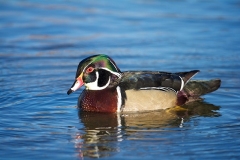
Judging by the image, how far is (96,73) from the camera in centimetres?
1070

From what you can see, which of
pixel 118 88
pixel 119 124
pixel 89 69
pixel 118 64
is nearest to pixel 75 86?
pixel 89 69

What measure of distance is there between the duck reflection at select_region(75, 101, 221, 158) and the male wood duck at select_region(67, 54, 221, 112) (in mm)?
135

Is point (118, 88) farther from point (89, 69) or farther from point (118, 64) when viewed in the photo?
point (118, 64)

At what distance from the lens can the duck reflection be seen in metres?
8.78

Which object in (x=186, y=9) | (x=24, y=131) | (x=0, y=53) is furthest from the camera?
(x=186, y=9)

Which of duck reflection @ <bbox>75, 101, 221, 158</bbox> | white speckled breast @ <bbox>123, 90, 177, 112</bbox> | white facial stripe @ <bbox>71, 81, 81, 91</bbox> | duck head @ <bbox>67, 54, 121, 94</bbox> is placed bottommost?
duck reflection @ <bbox>75, 101, 221, 158</bbox>

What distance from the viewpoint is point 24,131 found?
9477 mm

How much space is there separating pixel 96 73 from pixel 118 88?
443mm

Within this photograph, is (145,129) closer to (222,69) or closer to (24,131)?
(24,131)

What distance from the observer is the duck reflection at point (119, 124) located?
8.78 meters

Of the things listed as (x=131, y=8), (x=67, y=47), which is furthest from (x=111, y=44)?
(x=131, y=8)

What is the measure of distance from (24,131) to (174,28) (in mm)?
8176

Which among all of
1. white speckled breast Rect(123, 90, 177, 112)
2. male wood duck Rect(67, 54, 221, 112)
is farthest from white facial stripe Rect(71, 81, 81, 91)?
white speckled breast Rect(123, 90, 177, 112)

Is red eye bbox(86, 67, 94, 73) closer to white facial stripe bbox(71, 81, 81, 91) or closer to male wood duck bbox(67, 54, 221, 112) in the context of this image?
male wood duck bbox(67, 54, 221, 112)
